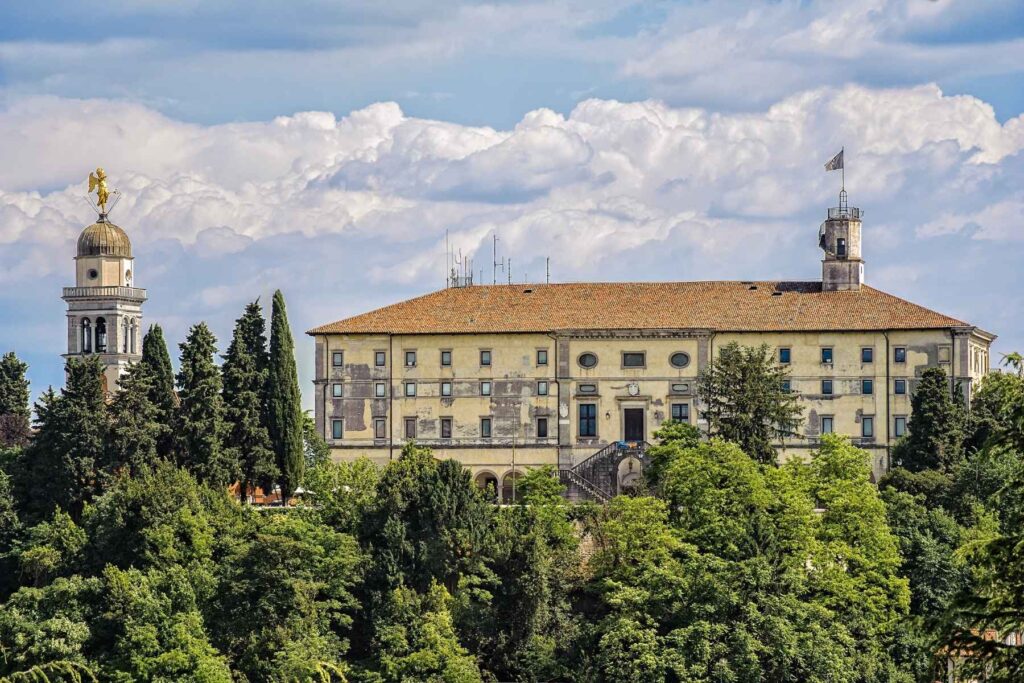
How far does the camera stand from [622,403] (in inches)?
2950

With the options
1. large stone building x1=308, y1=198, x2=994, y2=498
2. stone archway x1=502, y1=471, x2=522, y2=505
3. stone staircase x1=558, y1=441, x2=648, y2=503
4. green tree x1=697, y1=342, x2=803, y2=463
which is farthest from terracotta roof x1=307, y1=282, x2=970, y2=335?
green tree x1=697, y1=342, x2=803, y2=463

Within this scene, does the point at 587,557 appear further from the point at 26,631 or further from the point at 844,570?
the point at 26,631

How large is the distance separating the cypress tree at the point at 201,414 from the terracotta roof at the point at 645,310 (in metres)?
9.34

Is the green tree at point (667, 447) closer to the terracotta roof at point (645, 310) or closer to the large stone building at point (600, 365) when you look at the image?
the large stone building at point (600, 365)

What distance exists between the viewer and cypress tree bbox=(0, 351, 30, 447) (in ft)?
287

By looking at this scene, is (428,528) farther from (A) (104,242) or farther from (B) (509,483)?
(A) (104,242)

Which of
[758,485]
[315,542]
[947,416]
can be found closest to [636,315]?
[947,416]

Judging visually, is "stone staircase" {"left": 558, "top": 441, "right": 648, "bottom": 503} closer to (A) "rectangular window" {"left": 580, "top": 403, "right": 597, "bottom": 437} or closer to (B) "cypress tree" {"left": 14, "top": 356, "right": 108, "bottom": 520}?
(A) "rectangular window" {"left": 580, "top": 403, "right": 597, "bottom": 437}

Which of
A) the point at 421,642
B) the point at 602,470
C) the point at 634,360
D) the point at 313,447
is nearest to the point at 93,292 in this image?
the point at 313,447

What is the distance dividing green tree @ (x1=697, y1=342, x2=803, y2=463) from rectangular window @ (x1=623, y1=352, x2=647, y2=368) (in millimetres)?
6457

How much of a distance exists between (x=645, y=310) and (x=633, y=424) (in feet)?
15.3

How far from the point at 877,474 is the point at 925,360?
4.89 metres

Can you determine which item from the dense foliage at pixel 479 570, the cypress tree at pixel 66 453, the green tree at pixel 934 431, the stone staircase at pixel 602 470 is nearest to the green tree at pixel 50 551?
the dense foliage at pixel 479 570

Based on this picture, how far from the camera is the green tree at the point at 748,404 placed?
213 feet
